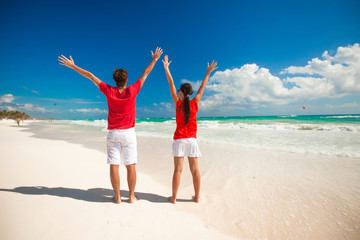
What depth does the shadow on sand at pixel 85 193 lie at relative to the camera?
9.04 feet

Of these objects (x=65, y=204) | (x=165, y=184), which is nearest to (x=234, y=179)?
(x=165, y=184)

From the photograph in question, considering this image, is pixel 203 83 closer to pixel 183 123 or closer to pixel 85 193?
pixel 183 123

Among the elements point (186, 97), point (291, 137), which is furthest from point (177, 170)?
point (291, 137)

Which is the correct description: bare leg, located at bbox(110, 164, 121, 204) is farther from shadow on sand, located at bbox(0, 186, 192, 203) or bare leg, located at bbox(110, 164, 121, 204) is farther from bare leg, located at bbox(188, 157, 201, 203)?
bare leg, located at bbox(188, 157, 201, 203)

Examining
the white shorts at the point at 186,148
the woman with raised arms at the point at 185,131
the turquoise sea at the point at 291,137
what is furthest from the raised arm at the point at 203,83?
the turquoise sea at the point at 291,137

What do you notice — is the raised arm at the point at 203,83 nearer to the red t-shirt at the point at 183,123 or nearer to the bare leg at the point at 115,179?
the red t-shirt at the point at 183,123

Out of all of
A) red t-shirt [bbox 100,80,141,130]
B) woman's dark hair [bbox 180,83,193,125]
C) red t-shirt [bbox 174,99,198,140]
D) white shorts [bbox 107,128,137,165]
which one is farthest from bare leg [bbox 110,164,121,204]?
woman's dark hair [bbox 180,83,193,125]

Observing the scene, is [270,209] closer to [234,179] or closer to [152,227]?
[234,179]

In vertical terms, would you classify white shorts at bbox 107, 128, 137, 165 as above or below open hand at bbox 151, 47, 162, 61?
below

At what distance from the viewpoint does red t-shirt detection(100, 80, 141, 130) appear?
250 cm

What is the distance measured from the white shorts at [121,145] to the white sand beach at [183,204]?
2.46 ft

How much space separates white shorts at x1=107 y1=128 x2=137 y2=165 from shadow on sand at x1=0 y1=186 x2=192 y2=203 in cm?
81

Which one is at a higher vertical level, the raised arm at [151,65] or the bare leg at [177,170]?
the raised arm at [151,65]

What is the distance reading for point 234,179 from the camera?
4.11 meters
